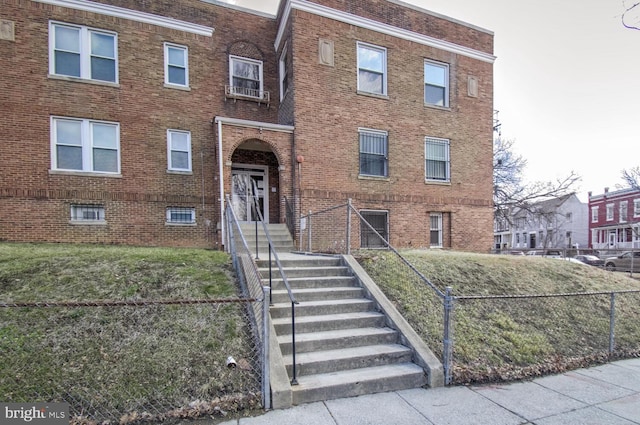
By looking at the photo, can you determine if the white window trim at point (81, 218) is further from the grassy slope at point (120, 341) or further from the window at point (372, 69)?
the window at point (372, 69)

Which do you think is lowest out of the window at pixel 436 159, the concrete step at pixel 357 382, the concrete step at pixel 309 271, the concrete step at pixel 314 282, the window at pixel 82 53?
the concrete step at pixel 357 382

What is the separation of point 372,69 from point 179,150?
24.0ft

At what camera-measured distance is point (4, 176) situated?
9.45 m

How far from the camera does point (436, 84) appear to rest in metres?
13.1

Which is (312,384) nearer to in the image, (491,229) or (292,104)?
(292,104)

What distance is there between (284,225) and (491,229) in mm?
8862

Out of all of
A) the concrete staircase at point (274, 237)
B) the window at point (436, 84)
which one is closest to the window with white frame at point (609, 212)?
the window at point (436, 84)

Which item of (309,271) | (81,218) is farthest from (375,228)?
(81,218)

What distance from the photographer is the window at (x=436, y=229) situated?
12.8 metres

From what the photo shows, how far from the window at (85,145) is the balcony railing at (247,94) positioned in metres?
3.75

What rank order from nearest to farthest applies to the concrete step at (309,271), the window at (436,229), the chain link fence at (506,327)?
the chain link fence at (506,327), the concrete step at (309,271), the window at (436,229)

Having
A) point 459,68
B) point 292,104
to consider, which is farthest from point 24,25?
point 459,68

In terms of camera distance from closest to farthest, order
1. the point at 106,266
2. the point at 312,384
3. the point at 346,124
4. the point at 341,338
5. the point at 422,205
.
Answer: the point at 312,384
the point at 341,338
the point at 106,266
the point at 346,124
the point at 422,205

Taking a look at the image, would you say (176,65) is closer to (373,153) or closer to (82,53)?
(82,53)
